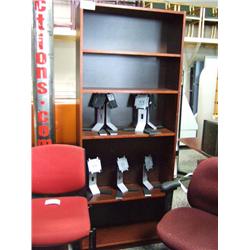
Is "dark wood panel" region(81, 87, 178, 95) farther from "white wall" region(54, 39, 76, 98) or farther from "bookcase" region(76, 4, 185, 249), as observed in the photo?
"white wall" region(54, 39, 76, 98)

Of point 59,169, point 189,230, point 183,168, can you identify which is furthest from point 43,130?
point 183,168

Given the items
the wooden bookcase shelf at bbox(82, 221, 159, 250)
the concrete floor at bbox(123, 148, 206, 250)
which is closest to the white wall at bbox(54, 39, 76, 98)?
the wooden bookcase shelf at bbox(82, 221, 159, 250)

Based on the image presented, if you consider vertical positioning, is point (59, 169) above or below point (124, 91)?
below

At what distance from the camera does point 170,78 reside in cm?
233

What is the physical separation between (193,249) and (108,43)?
1.65 meters

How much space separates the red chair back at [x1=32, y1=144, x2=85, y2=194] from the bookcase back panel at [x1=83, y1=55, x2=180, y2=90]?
2.19ft

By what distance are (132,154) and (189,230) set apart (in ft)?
3.24

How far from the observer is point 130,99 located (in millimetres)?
2383

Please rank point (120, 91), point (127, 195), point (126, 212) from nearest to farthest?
point (120, 91)
point (127, 195)
point (126, 212)

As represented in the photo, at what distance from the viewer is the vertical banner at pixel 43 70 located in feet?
6.20

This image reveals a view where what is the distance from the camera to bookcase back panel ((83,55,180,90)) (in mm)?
2240

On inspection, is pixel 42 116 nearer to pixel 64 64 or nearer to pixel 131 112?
pixel 131 112
